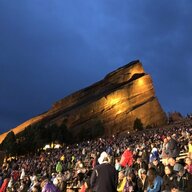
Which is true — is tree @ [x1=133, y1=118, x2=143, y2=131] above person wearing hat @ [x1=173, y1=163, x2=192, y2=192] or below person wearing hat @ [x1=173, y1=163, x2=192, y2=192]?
above

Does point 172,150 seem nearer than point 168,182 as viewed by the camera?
No

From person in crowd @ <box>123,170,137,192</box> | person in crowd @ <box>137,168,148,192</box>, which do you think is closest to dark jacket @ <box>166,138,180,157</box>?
person in crowd @ <box>137,168,148,192</box>

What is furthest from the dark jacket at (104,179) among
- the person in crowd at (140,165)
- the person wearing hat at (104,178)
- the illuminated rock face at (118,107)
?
the illuminated rock face at (118,107)

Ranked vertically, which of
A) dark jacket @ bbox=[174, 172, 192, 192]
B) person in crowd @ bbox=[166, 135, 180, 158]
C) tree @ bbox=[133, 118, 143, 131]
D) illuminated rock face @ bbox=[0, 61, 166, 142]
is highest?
illuminated rock face @ bbox=[0, 61, 166, 142]

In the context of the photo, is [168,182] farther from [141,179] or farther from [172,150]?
[172,150]

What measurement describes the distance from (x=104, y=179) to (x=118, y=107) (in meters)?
63.7

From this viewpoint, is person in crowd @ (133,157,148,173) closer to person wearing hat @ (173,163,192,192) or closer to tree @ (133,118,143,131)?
person wearing hat @ (173,163,192,192)

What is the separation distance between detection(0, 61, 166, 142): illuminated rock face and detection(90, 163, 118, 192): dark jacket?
59528mm

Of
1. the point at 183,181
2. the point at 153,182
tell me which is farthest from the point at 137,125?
the point at 183,181

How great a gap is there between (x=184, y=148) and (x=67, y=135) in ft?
155

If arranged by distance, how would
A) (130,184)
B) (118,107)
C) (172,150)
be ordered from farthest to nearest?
(118,107) → (172,150) → (130,184)

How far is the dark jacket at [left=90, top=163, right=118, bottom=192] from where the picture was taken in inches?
308

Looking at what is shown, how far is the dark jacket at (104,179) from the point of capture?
782 cm

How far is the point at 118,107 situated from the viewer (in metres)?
71.4
